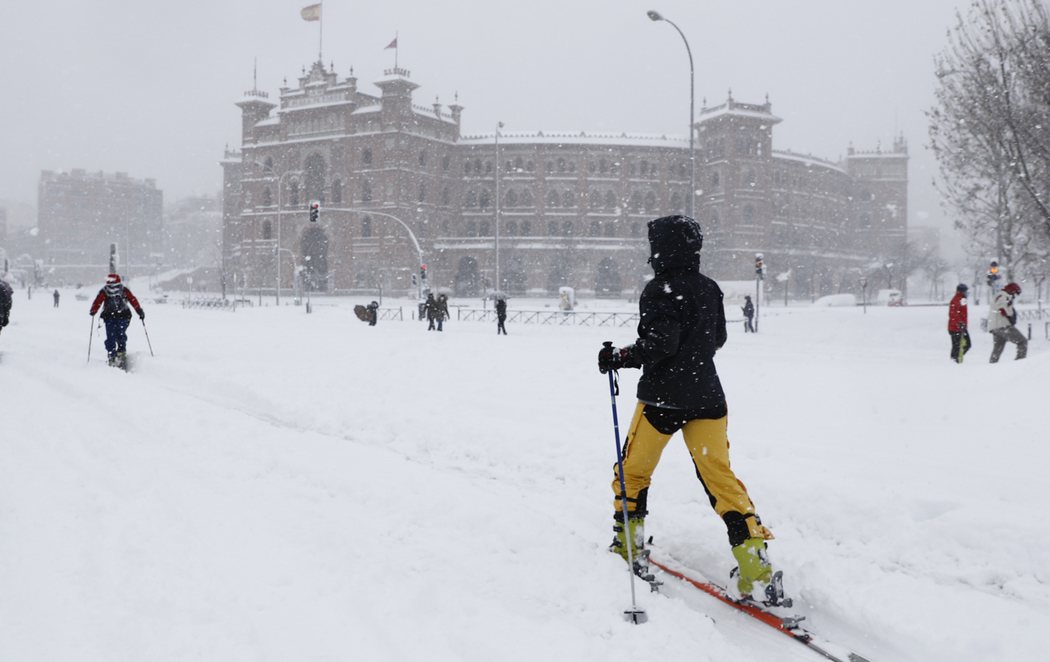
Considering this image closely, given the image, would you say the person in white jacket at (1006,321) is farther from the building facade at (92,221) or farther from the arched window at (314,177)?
the building facade at (92,221)

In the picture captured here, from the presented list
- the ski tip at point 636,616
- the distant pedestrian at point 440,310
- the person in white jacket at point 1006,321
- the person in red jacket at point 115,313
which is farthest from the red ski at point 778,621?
the distant pedestrian at point 440,310

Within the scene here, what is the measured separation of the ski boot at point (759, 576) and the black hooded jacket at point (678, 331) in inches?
27.4

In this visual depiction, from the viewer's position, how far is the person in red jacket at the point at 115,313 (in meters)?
13.2

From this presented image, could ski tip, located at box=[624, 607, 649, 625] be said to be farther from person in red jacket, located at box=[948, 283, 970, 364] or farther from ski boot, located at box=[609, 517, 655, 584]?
person in red jacket, located at box=[948, 283, 970, 364]

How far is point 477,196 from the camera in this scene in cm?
7525

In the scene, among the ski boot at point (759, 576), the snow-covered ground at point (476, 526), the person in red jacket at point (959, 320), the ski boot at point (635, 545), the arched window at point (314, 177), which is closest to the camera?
the snow-covered ground at point (476, 526)

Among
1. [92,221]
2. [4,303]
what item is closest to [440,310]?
[4,303]

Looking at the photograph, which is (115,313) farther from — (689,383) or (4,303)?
(689,383)

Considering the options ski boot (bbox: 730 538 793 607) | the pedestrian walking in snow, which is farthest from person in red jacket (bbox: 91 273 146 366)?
A: ski boot (bbox: 730 538 793 607)

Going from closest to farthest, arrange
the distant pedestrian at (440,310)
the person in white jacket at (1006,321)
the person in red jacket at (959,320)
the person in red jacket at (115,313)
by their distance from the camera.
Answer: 1. the person in red jacket at (115,313)
2. the person in white jacket at (1006,321)
3. the person in red jacket at (959,320)
4. the distant pedestrian at (440,310)

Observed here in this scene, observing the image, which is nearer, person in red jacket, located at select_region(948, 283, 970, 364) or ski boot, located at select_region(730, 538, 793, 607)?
ski boot, located at select_region(730, 538, 793, 607)

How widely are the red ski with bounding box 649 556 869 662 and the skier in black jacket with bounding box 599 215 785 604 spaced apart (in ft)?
0.23

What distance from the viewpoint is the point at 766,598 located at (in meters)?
4.02

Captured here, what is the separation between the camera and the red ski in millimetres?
3639
